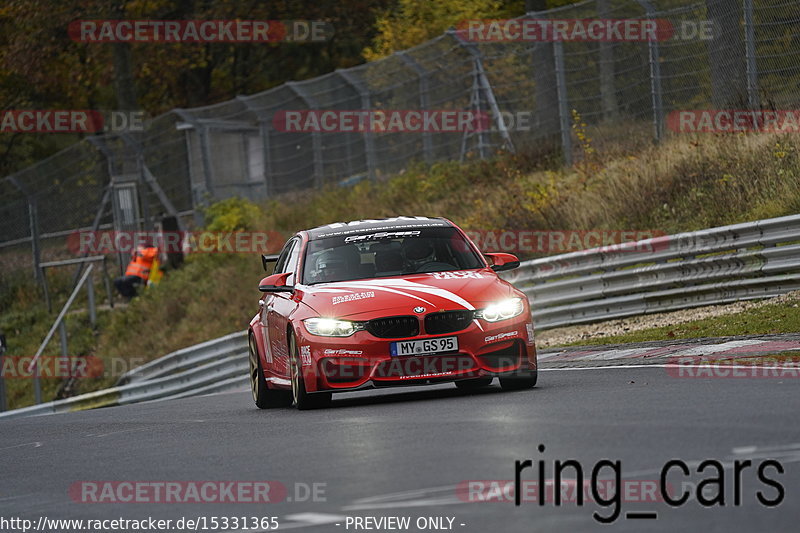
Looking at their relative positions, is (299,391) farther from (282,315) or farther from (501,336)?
(501,336)

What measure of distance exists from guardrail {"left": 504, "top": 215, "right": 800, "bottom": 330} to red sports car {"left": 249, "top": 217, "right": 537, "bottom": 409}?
5.33 metres

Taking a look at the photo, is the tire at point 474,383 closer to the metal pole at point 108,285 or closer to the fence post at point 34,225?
the metal pole at point 108,285

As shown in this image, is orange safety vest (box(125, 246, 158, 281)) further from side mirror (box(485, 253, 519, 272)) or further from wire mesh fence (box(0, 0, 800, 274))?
side mirror (box(485, 253, 519, 272))

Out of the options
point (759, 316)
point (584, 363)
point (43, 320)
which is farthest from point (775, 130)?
point (43, 320)

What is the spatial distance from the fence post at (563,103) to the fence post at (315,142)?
7.67 metres

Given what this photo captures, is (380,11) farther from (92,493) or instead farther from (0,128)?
(92,493)

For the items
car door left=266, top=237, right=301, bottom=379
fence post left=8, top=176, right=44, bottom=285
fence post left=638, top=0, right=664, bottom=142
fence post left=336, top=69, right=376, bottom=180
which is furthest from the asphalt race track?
fence post left=8, top=176, right=44, bottom=285

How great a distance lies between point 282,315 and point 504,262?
2.06 meters

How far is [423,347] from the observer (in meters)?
12.2

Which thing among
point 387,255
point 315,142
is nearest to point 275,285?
point 387,255

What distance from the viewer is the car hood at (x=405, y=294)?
484 inches

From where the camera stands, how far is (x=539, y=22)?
1049 inches

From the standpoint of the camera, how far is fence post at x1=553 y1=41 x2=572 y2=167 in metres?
26.5

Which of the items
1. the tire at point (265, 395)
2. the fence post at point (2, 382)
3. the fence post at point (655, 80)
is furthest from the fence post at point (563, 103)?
the tire at point (265, 395)
